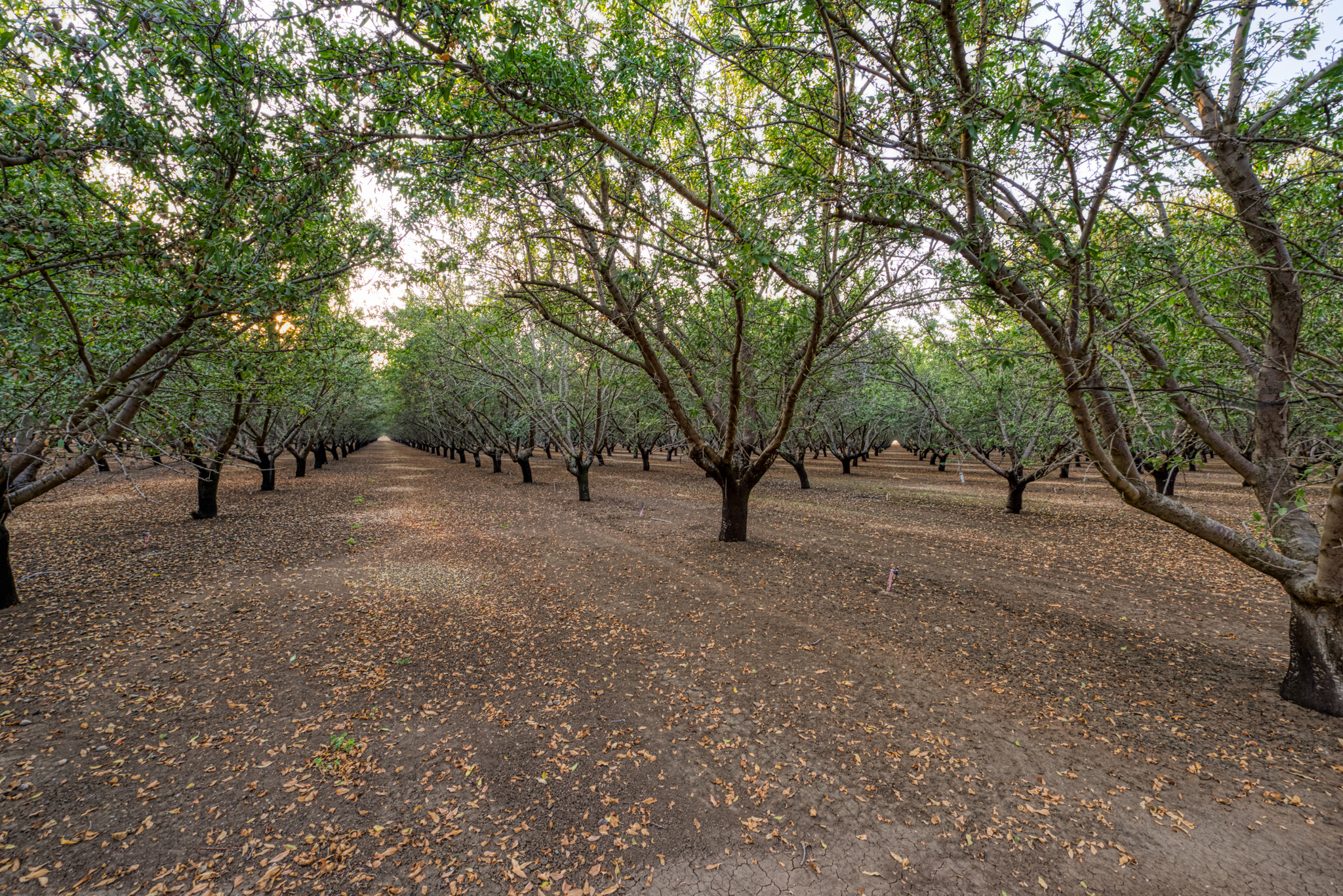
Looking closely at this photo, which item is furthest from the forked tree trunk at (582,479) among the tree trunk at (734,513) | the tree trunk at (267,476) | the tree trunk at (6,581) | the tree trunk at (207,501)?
the tree trunk at (6,581)

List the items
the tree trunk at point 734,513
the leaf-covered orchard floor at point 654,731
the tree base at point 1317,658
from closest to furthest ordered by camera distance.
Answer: the leaf-covered orchard floor at point 654,731
the tree base at point 1317,658
the tree trunk at point 734,513

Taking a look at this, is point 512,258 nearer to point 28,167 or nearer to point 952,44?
point 28,167

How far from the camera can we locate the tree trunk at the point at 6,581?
8039 mm

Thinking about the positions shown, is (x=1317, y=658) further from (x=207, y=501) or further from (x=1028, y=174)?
(x=207, y=501)

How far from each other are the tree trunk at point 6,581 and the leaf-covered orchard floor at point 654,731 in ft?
0.86

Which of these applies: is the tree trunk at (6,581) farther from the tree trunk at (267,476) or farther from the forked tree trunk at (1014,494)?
the forked tree trunk at (1014,494)

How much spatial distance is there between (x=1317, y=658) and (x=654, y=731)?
733cm

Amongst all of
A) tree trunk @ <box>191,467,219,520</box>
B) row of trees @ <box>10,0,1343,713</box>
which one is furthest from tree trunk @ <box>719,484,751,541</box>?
tree trunk @ <box>191,467,219,520</box>

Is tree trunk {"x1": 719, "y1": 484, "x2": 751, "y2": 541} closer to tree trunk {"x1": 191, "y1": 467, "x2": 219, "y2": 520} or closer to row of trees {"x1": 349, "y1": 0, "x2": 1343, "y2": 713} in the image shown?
row of trees {"x1": 349, "y1": 0, "x2": 1343, "y2": 713}

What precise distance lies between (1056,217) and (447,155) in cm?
658

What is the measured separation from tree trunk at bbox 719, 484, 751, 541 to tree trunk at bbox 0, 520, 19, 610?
13.1 metres

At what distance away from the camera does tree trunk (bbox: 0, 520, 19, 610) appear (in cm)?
804

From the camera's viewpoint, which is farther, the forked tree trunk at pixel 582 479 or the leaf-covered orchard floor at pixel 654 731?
the forked tree trunk at pixel 582 479

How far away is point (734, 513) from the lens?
43.0ft
